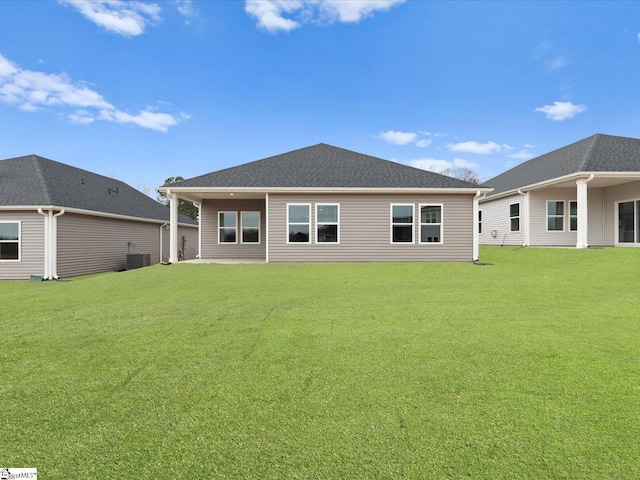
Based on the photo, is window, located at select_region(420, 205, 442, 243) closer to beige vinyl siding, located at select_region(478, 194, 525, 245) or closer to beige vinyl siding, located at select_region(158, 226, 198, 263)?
beige vinyl siding, located at select_region(478, 194, 525, 245)

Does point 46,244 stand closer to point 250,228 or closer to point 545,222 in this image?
point 250,228

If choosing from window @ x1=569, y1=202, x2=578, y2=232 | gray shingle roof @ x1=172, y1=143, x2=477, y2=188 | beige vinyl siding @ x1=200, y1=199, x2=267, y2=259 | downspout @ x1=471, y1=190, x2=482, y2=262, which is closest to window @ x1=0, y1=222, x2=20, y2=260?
gray shingle roof @ x1=172, y1=143, x2=477, y2=188

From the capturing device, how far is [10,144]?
88.0 ft

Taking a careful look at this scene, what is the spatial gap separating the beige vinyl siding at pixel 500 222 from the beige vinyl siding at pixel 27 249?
831 inches

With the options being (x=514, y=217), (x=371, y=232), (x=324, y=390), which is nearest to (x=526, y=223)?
(x=514, y=217)

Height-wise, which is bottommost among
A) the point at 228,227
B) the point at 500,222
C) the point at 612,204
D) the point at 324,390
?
the point at 324,390

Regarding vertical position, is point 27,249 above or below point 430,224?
below

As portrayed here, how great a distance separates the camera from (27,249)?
1241 centimetres

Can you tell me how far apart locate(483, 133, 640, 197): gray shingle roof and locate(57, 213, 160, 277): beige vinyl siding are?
20418 millimetres

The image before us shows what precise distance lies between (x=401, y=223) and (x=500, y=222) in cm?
934

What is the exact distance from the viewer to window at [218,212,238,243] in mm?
15383

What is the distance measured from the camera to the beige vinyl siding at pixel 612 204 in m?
14.8

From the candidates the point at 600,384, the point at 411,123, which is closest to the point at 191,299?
the point at 600,384

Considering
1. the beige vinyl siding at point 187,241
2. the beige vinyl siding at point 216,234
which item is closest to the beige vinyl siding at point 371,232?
the beige vinyl siding at point 216,234
